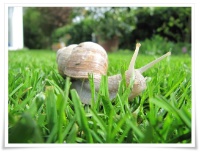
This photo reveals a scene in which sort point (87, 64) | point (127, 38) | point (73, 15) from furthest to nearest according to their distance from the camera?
point (73, 15) < point (127, 38) < point (87, 64)

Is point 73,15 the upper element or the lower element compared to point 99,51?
upper

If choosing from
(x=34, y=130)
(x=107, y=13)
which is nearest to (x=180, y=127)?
(x=34, y=130)

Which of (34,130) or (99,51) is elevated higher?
(99,51)

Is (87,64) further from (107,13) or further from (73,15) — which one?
(73,15)

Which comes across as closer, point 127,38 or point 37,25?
point 127,38
